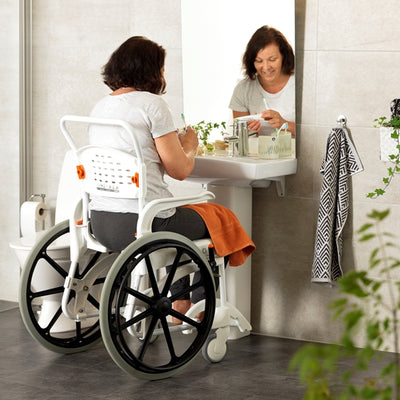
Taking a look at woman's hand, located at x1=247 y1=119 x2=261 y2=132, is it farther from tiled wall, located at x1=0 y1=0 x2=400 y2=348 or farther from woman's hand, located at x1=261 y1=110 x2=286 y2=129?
tiled wall, located at x1=0 y1=0 x2=400 y2=348

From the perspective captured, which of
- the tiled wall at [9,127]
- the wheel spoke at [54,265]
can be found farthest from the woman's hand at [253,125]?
the tiled wall at [9,127]

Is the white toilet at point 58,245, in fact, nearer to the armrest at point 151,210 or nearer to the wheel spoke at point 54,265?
the wheel spoke at point 54,265

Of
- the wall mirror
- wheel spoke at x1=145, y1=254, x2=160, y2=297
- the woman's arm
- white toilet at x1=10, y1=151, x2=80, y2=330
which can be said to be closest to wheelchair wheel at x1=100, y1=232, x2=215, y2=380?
wheel spoke at x1=145, y1=254, x2=160, y2=297

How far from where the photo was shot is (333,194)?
3.24 m

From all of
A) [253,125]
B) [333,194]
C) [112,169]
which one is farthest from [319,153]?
[112,169]

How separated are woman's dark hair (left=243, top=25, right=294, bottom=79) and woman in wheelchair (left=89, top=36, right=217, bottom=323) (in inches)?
22.4

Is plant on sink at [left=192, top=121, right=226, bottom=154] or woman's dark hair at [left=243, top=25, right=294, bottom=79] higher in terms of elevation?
woman's dark hair at [left=243, top=25, right=294, bottom=79]

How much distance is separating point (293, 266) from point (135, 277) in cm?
96

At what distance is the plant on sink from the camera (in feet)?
11.5

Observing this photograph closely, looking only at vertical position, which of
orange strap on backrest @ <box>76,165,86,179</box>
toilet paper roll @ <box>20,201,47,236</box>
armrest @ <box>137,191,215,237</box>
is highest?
orange strap on backrest @ <box>76,165,86,179</box>

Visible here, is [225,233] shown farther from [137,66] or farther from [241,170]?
[137,66]

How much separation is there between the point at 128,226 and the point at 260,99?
3.11ft

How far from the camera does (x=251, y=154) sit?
345 centimetres

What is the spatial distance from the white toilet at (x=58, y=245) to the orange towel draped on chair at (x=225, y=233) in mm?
577
